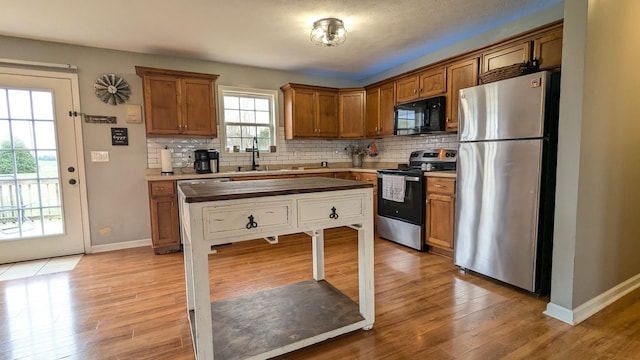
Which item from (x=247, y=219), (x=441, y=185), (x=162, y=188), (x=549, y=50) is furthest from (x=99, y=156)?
(x=549, y=50)

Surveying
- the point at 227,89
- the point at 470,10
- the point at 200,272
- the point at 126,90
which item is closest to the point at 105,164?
the point at 126,90

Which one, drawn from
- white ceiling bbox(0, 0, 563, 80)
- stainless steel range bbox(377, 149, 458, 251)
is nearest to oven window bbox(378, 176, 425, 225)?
stainless steel range bbox(377, 149, 458, 251)

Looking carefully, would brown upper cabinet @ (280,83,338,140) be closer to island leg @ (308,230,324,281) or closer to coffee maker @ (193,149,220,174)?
coffee maker @ (193,149,220,174)

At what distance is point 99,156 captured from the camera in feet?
12.1

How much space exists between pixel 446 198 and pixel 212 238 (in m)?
2.56

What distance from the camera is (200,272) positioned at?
145 cm

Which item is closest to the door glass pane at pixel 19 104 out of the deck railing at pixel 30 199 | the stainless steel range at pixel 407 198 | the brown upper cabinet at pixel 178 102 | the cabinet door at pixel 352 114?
the deck railing at pixel 30 199

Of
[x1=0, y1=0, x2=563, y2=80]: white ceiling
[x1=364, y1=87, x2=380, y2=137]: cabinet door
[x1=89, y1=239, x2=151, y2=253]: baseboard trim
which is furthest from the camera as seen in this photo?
[x1=364, y1=87, x2=380, y2=137]: cabinet door

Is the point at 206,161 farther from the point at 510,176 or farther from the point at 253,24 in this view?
the point at 510,176

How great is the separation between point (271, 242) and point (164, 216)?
8.13ft

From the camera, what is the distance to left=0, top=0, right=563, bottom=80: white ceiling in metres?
2.68

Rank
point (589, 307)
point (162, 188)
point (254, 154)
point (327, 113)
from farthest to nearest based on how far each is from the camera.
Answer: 1. point (327, 113)
2. point (254, 154)
3. point (162, 188)
4. point (589, 307)

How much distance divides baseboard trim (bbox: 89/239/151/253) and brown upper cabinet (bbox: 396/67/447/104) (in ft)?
12.9

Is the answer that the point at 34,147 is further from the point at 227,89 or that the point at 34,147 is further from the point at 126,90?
the point at 227,89
